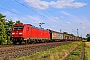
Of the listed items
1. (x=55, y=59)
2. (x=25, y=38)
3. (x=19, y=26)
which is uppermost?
(x=19, y=26)

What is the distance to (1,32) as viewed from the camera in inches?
2452

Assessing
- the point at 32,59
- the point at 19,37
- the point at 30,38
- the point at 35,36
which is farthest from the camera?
the point at 35,36

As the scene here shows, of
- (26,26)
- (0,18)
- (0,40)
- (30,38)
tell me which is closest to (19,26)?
(26,26)

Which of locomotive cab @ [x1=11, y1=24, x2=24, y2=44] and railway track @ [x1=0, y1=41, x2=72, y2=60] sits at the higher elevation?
locomotive cab @ [x1=11, y1=24, x2=24, y2=44]

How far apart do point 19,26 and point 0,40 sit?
2488cm

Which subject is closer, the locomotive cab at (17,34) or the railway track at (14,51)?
the railway track at (14,51)

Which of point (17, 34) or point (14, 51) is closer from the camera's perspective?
point (14, 51)

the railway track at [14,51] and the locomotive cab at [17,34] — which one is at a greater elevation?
the locomotive cab at [17,34]

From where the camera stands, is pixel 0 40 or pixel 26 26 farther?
pixel 0 40

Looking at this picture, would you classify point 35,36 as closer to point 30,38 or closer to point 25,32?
point 30,38

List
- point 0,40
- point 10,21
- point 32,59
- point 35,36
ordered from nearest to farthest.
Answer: point 32,59 → point 35,36 → point 0,40 → point 10,21

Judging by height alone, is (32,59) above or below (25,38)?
below

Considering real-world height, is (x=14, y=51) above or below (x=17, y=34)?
below

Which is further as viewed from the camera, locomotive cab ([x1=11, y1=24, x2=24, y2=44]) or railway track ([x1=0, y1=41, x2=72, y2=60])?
locomotive cab ([x1=11, y1=24, x2=24, y2=44])
